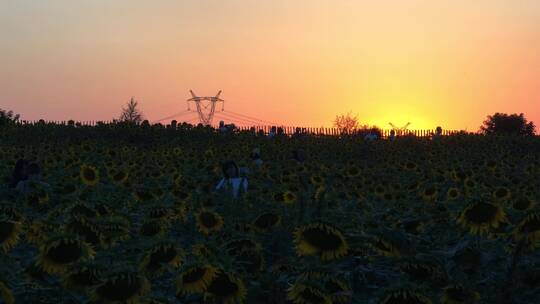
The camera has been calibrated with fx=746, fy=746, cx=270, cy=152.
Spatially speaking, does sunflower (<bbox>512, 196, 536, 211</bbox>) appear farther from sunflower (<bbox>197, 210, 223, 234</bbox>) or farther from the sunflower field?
sunflower (<bbox>197, 210, 223, 234</bbox>)

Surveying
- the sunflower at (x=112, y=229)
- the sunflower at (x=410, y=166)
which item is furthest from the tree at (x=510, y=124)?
the sunflower at (x=112, y=229)

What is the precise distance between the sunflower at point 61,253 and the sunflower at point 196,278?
65cm

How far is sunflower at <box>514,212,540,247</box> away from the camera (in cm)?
427

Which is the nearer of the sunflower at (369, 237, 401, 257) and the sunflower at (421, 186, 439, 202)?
the sunflower at (369, 237, 401, 257)

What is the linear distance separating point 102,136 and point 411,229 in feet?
96.8

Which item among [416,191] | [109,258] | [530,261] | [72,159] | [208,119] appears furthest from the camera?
[208,119]

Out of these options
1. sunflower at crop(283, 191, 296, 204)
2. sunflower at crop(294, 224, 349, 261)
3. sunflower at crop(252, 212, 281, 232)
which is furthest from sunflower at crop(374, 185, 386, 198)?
sunflower at crop(294, 224, 349, 261)

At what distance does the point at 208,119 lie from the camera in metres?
119

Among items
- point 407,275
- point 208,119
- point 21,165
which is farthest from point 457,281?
point 208,119

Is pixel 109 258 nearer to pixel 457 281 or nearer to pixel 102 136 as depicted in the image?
pixel 457 281

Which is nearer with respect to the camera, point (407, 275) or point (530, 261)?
point (407, 275)

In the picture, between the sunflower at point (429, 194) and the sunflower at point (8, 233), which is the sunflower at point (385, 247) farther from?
the sunflower at point (429, 194)

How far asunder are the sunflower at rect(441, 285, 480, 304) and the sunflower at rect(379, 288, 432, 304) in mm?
1002

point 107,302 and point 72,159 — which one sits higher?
point 72,159
